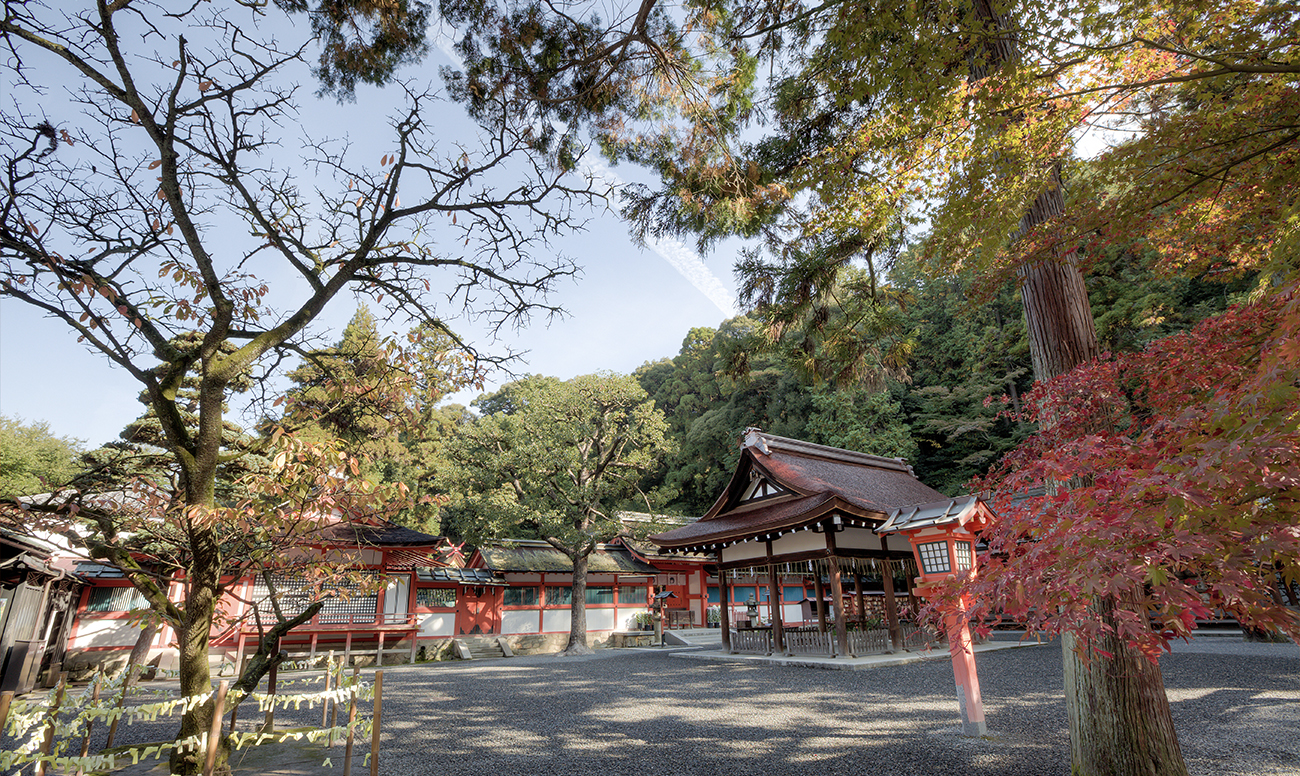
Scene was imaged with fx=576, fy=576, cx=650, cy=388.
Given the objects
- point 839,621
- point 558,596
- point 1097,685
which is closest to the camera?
point 1097,685

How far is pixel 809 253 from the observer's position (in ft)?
20.8

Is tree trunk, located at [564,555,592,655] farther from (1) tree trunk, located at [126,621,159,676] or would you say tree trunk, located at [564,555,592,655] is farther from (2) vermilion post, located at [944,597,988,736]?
(2) vermilion post, located at [944,597,988,736]

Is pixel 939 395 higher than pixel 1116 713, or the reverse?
pixel 939 395

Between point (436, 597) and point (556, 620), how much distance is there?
395cm

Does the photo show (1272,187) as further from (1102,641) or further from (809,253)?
(809,253)

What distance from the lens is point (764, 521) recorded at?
1260cm

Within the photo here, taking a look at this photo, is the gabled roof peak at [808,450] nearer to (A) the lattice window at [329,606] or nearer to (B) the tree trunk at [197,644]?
(A) the lattice window at [329,606]

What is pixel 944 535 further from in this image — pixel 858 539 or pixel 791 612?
pixel 791 612

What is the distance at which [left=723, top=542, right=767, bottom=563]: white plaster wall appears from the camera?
13.7 m

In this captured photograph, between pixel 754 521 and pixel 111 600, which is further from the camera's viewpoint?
pixel 754 521

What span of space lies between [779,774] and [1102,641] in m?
2.45

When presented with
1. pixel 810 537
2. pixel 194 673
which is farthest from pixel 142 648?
pixel 810 537

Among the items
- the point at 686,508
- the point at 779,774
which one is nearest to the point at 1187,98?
the point at 779,774

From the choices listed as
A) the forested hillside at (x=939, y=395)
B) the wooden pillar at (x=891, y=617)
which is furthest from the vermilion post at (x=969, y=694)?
the forested hillside at (x=939, y=395)
